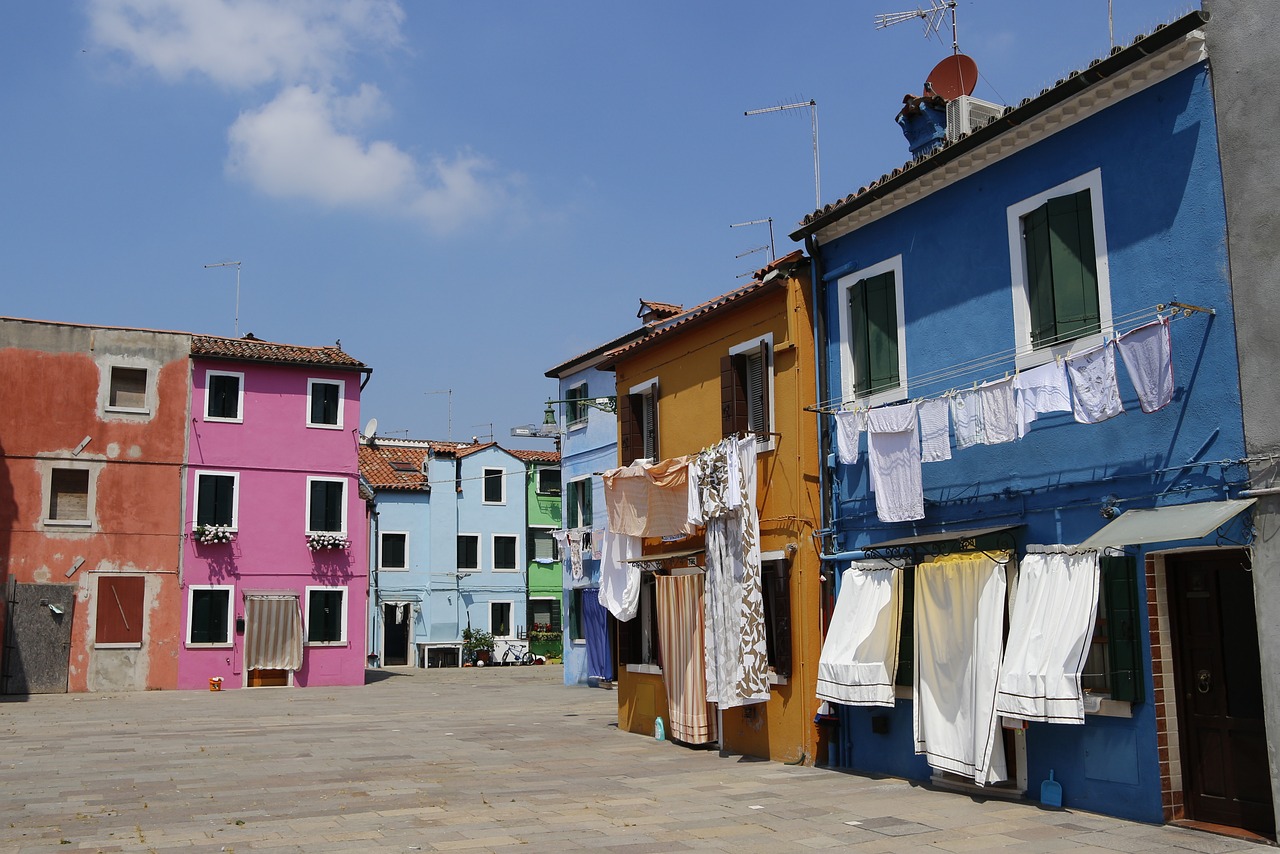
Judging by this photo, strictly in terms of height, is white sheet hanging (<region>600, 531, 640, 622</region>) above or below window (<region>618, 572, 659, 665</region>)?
above

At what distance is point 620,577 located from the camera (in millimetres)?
18891

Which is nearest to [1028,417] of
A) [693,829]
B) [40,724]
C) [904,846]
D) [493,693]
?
[904,846]

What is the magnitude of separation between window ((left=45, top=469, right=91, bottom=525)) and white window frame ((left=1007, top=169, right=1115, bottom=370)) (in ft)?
86.0

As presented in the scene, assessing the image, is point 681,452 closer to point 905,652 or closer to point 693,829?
point 905,652

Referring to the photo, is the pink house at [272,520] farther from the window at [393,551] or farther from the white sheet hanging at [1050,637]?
the white sheet hanging at [1050,637]

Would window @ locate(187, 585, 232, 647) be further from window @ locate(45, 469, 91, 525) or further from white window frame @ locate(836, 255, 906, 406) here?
white window frame @ locate(836, 255, 906, 406)

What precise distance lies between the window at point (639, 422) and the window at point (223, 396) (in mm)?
16665

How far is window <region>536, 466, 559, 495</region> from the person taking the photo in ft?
158

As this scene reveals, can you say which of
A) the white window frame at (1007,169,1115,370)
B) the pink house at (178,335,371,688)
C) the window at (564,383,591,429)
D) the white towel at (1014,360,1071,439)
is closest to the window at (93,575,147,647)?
the pink house at (178,335,371,688)

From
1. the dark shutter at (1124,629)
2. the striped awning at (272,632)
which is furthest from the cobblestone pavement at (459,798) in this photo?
the striped awning at (272,632)

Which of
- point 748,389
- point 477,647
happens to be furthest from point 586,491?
point 748,389

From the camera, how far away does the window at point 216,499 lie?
1234 inches

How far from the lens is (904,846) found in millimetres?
9703

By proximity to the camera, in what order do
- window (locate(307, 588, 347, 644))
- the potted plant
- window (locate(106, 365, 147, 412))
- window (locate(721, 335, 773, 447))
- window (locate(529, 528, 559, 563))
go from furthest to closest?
1. window (locate(529, 528, 559, 563))
2. the potted plant
3. window (locate(307, 588, 347, 644))
4. window (locate(106, 365, 147, 412))
5. window (locate(721, 335, 773, 447))
